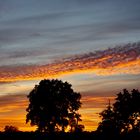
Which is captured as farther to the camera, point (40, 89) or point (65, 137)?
point (40, 89)

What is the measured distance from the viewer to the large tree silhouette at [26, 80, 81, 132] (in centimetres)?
9975

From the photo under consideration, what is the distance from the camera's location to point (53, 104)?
99.8 meters

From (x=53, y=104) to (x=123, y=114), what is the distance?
51.7 feet

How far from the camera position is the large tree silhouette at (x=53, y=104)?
99.8 metres

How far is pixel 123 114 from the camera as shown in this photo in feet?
338

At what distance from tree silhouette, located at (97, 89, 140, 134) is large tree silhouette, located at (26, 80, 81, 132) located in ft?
23.7

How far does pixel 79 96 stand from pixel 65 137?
121 feet

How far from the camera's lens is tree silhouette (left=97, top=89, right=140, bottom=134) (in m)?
101

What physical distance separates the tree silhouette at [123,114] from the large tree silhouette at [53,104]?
7.24 metres

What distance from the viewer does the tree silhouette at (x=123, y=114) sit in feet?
332

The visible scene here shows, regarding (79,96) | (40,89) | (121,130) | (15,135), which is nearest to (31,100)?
(40,89)

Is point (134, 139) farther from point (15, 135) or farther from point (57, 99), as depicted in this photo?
point (57, 99)

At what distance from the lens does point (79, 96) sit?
101 m

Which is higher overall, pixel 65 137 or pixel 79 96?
pixel 79 96
